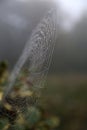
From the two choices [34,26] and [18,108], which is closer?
[18,108]

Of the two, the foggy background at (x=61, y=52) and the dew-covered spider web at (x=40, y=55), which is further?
the foggy background at (x=61, y=52)

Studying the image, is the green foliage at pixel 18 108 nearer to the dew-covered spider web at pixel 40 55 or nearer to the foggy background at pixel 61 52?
the dew-covered spider web at pixel 40 55

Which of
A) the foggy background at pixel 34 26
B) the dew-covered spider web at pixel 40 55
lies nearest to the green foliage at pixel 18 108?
the dew-covered spider web at pixel 40 55

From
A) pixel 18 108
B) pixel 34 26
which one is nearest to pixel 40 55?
pixel 18 108

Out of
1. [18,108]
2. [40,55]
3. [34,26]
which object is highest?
[34,26]

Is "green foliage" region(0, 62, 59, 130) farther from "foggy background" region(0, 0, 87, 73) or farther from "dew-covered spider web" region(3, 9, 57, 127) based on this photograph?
"foggy background" region(0, 0, 87, 73)

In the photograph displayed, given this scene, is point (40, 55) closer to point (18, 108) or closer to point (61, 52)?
point (18, 108)

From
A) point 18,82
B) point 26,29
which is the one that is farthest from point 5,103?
point 26,29

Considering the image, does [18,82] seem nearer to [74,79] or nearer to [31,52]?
[31,52]
